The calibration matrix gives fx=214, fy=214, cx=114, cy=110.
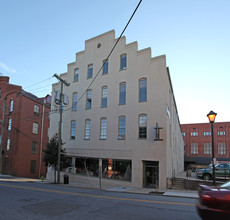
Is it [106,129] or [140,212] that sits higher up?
[106,129]

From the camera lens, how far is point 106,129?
22453 millimetres

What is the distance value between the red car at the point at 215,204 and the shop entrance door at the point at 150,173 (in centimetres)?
1472

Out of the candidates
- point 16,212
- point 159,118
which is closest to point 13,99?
point 159,118

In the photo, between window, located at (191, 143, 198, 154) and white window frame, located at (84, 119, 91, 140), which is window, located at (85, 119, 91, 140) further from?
window, located at (191, 143, 198, 154)

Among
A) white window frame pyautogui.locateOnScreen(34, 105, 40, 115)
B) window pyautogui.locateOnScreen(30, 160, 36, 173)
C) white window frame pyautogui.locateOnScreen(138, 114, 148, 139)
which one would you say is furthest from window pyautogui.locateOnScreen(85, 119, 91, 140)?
white window frame pyautogui.locateOnScreen(34, 105, 40, 115)

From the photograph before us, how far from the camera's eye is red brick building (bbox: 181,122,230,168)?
211 feet

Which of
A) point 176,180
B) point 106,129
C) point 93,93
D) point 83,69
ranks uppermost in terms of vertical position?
point 83,69

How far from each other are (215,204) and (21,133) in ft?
107

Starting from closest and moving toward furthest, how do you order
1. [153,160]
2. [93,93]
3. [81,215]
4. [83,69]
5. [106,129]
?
1. [81,215]
2. [153,160]
3. [106,129]
4. [93,93]
5. [83,69]

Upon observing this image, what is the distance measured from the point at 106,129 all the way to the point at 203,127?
5628 centimetres

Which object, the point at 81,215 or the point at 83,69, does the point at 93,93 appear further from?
the point at 81,215

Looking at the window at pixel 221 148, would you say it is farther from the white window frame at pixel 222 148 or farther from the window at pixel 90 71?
the window at pixel 90 71

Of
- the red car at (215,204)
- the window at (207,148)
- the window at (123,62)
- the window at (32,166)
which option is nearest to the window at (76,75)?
the window at (123,62)

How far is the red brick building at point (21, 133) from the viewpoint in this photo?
31797 mm
